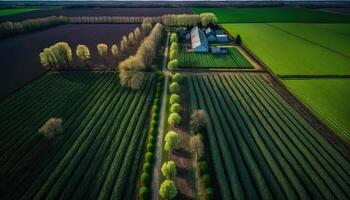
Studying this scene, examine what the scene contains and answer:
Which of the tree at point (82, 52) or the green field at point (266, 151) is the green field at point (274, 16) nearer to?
the tree at point (82, 52)

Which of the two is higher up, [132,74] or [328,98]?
[132,74]

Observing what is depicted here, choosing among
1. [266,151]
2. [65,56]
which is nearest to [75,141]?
[266,151]

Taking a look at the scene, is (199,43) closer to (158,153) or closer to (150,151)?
(158,153)

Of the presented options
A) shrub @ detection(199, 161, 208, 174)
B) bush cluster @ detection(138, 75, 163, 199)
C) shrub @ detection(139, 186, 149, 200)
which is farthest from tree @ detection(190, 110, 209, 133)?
shrub @ detection(139, 186, 149, 200)

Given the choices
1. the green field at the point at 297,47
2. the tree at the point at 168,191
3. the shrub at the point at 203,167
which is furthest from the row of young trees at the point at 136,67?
the green field at the point at 297,47

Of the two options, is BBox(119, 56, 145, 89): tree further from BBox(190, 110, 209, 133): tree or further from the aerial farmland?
BBox(190, 110, 209, 133): tree

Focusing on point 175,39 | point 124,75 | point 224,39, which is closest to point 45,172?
point 124,75
